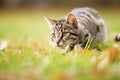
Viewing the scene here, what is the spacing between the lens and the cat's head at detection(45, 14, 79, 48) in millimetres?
4795

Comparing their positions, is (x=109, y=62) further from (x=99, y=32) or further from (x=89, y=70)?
(x=99, y=32)

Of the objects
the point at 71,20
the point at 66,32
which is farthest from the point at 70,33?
the point at 71,20

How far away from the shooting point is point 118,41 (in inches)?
248

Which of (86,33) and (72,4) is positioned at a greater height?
(72,4)

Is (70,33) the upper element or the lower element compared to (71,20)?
lower

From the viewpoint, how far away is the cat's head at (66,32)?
4.79 meters

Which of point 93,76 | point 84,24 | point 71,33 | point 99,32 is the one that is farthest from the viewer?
point 99,32

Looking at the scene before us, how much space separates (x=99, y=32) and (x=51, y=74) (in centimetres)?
298

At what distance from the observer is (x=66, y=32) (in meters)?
4.83

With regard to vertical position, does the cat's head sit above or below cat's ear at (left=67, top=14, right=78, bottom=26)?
below

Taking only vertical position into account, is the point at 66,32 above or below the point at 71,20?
below

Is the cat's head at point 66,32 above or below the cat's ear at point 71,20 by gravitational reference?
below

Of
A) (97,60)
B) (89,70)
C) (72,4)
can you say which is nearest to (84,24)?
(97,60)

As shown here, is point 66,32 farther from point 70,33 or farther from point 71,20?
point 71,20
